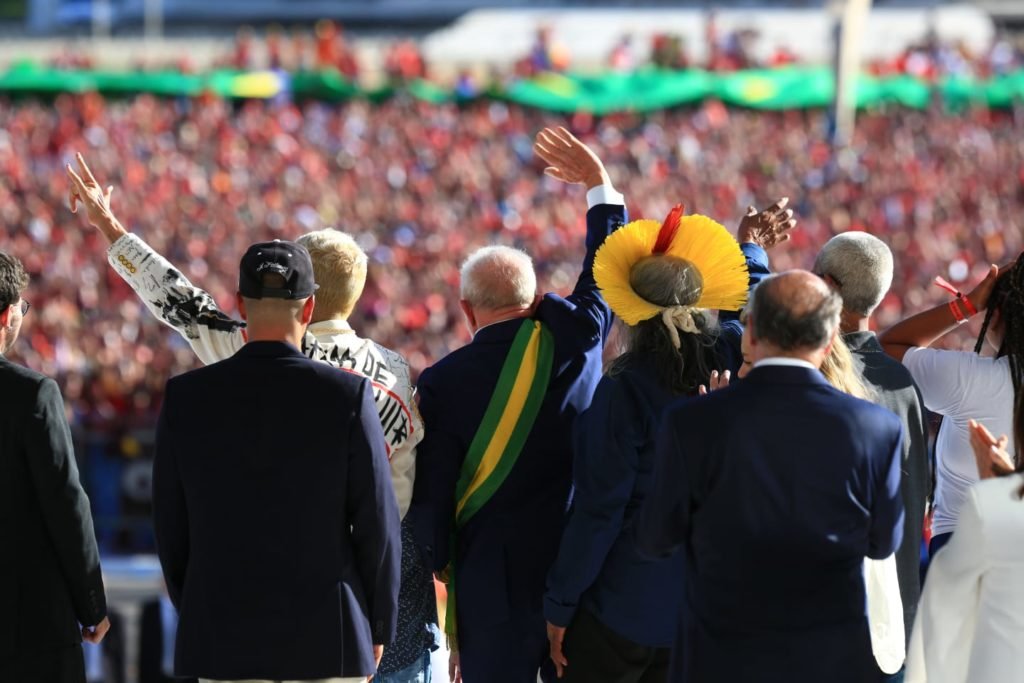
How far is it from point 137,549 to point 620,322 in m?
9.74

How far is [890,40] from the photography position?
3709cm

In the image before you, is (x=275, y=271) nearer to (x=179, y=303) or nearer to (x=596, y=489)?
(x=179, y=303)

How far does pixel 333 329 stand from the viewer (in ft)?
13.5

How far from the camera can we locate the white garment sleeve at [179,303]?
411 centimetres

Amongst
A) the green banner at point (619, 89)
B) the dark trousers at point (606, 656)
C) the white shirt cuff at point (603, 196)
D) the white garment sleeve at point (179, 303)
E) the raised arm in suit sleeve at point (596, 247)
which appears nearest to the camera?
the dark trousers at point (606, 656)

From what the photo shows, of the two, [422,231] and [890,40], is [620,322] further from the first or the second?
[890,40]

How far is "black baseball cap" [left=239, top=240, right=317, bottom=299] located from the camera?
3.54m

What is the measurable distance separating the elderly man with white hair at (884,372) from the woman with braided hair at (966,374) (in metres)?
0.07

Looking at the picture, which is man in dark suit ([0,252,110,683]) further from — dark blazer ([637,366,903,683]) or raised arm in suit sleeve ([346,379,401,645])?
dark blazer ([637,366,903,683])

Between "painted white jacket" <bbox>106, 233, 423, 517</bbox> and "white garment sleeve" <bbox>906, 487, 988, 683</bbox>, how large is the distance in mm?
1444

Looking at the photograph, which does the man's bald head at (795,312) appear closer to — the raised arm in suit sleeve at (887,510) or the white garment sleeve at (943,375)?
the raised arm in suit sleeve at (887,510)

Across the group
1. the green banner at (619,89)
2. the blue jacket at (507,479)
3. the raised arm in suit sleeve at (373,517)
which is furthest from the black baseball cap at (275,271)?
the green banner at (619,89)

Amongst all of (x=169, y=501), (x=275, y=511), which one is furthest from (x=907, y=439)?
(x=169, y=501)

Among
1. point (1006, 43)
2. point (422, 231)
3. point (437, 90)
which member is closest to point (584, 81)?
point (437, 90)
